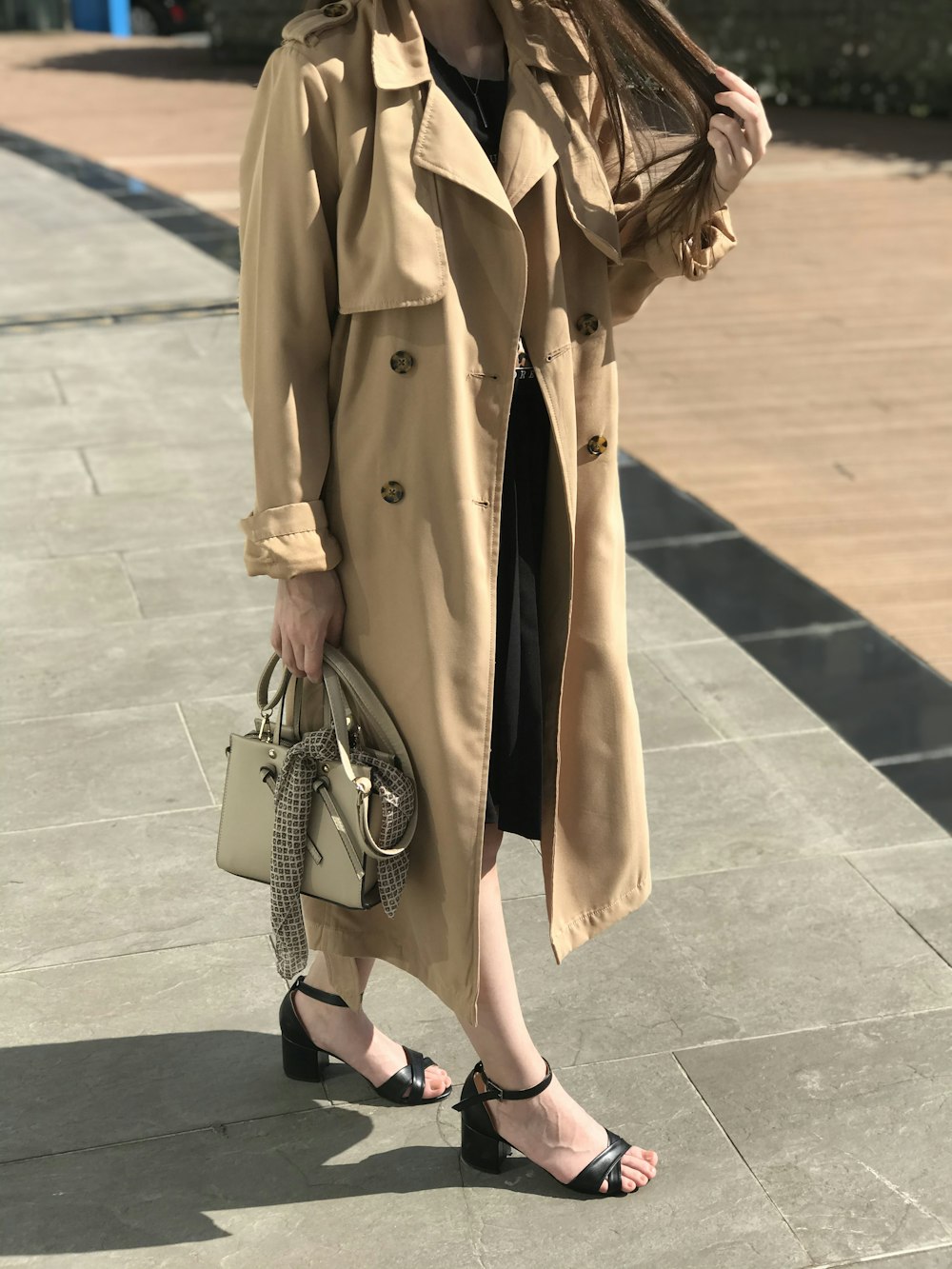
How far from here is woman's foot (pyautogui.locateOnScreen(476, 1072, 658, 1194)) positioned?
274cm

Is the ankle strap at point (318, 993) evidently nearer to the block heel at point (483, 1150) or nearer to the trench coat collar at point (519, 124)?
the block heel at point (483, 1150)

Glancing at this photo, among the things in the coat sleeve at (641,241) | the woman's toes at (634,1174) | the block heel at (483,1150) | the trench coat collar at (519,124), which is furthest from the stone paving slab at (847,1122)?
the trench coat collar at (519,124)

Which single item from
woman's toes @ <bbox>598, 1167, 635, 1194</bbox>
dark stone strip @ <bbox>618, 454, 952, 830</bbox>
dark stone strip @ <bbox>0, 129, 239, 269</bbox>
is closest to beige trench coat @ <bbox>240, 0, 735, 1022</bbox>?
woman's toes @ <bbox>598, 1167, 635, 1194</bbox>

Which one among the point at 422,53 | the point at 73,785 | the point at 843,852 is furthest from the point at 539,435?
the point at 73,785

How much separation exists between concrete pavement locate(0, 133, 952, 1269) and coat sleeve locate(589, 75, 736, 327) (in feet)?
4.63

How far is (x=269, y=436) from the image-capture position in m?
2.40

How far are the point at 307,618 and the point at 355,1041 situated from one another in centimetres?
88

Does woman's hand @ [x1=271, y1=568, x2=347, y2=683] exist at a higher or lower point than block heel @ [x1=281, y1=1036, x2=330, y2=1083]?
higher

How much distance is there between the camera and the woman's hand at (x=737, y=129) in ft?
8.07

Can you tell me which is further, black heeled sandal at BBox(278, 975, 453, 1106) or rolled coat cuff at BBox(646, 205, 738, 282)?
black heeled sandal at BBox(278, 975, 453, 1106)

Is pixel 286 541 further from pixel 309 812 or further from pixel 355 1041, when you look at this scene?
pixel 355 1041

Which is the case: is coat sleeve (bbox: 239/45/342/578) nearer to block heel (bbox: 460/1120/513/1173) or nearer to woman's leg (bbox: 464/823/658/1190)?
woman's leg (bbox: 464/823/658/1190)

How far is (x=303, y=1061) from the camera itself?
3.04 m

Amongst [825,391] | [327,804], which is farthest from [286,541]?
[825,391]
